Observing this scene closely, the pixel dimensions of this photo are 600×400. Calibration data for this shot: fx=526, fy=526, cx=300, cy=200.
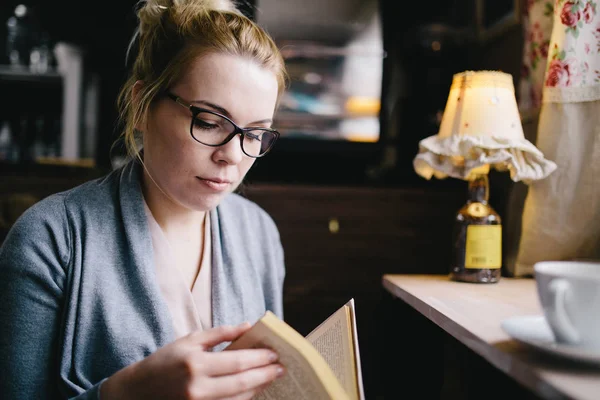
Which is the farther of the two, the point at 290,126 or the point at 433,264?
the point at 290,126

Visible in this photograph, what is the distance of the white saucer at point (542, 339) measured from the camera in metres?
0.58

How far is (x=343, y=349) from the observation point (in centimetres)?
79

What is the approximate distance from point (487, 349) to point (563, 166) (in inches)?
28.7

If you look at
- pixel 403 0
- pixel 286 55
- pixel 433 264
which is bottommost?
pixel 433 264

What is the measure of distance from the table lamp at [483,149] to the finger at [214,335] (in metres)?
0.72

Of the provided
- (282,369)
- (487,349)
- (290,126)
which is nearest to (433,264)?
(290,126)

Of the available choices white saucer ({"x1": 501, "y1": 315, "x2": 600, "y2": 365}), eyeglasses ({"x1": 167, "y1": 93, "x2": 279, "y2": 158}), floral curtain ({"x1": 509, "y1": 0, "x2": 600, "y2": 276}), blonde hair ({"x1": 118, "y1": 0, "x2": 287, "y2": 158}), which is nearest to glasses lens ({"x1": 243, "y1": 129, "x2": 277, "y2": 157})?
eyeglasses ({"x1": 167, "y1": 93, "x2": 279, "y2": 158})

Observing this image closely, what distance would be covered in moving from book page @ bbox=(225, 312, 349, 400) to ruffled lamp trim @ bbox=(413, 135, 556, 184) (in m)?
0.73

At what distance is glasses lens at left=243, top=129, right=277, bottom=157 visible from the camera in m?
0.97

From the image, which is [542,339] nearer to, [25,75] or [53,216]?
[53,216]

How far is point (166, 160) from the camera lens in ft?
3.14

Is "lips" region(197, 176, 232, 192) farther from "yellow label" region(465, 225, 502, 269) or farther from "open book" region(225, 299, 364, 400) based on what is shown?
"yellow label" region(465, 225, 502, 269)

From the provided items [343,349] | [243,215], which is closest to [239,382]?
[343,349]

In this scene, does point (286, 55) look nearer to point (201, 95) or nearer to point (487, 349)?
point (201, 95)
